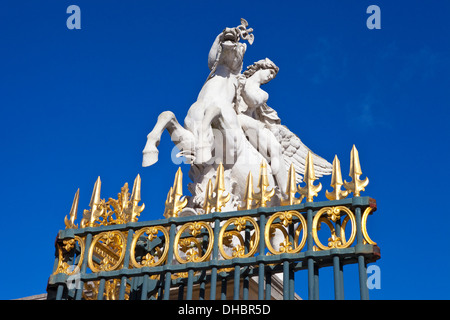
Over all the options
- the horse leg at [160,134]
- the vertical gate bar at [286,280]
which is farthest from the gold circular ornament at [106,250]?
the vertical gate bar at [286,280]

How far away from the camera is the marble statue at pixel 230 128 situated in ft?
32.9

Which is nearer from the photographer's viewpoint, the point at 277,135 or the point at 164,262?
the point at 164,262

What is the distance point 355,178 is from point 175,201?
5.78 feet

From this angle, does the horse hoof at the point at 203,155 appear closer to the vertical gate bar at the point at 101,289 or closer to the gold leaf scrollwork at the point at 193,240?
the gold leaf scrollwork at the point at 193,240

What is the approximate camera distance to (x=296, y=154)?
42.2 feet

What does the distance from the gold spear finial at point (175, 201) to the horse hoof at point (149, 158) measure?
1.63m

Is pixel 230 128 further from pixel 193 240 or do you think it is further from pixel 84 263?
pixel 84 263

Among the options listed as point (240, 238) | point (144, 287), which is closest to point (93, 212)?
point (144, 287)

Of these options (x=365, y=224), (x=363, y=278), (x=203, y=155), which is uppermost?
(x=203, y=155)
